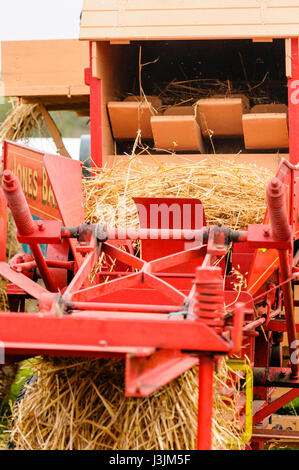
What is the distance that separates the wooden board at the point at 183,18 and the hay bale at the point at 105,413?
2.25 m

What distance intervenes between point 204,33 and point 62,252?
1.69 meters

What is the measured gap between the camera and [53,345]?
7.66ft

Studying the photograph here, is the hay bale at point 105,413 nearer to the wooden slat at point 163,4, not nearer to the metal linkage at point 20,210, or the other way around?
the metal linkage at point 20,210

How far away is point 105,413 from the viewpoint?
2.71 metres

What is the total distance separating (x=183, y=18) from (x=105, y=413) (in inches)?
104

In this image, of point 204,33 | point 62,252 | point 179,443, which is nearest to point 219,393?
point 179,443

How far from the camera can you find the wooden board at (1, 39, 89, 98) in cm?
595

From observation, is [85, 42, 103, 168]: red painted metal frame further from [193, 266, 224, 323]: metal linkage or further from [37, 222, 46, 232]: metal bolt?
[193, 266, 224, 323]: metal linkage

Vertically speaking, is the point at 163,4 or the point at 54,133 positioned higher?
the point at 54,133

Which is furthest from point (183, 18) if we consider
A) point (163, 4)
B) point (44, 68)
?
point (44, 68)

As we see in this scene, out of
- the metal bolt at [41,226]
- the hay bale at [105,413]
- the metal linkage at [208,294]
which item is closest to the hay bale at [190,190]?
the metal bolt at [41,226]

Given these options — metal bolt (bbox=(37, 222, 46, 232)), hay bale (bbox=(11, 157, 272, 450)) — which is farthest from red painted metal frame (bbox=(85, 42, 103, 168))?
hay bale (bbox=(11, 157, 272, 450))

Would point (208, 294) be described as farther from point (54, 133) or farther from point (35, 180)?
point (54, 133)

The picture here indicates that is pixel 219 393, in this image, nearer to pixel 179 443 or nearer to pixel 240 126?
pixel 179 443
